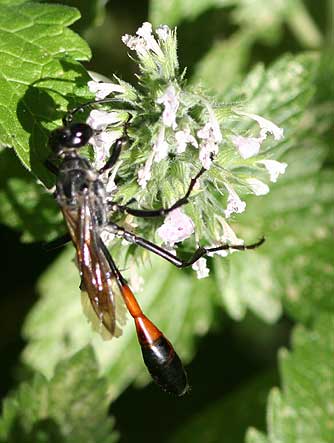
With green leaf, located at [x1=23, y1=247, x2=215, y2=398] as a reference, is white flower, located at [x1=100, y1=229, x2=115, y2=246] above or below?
above

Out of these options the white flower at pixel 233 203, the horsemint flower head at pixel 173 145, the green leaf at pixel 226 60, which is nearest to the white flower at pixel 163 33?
the horsemint flower head at pixel 173 145

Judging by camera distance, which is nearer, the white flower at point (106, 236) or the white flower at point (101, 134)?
the white flower at point (101, 134)

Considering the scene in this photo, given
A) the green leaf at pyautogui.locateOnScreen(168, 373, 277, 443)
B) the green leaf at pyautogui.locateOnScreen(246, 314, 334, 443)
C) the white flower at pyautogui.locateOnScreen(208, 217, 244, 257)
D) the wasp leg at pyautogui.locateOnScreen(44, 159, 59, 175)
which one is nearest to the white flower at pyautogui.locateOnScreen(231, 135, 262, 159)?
the white flower at pyautogui.locateOnScreen(208, 217, 244, 257)

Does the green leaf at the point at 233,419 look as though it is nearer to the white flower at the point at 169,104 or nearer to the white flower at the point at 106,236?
the white flower at the point at 106,236

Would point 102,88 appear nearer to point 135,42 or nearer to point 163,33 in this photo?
point 135,42

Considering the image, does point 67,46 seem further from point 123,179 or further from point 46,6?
point 123,179

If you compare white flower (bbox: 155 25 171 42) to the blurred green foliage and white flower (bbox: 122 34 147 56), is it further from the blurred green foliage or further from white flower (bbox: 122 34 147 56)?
the blurred green foliage

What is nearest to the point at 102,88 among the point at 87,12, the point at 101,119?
the point at 101,119
